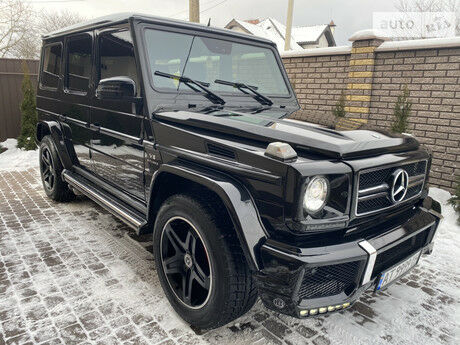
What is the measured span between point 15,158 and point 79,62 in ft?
16.9

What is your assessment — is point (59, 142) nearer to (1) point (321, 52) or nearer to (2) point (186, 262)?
(2) point (186, 262)

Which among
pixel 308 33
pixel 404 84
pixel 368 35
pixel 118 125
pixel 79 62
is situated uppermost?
pixel 308 33

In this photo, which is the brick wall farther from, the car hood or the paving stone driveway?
the car hood

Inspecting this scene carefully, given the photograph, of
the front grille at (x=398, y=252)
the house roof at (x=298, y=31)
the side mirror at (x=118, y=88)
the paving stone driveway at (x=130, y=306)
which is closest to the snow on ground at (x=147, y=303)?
the paving stone driveway at (x=130, y=306)

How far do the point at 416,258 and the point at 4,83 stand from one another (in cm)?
969

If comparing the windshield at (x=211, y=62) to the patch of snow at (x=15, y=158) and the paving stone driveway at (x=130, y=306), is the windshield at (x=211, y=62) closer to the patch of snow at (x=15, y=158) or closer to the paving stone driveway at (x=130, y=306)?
the paving stone driveway at (x=130, y=306)

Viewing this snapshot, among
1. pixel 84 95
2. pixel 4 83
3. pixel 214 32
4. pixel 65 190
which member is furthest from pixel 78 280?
pixel 4 83

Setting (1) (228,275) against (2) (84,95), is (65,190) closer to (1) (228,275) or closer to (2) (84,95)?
(2) (84,95)

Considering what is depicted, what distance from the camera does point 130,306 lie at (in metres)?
2.55

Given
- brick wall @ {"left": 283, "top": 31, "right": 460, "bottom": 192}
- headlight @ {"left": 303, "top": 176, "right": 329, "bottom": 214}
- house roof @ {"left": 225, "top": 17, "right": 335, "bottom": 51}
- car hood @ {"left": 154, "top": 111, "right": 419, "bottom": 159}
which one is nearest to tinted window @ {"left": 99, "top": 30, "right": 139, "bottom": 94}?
car hood @ {"left": 154, "top": 111, "right": 419, "bottom": 159}

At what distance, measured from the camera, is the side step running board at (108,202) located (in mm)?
2727

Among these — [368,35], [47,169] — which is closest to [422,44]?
[368,35]

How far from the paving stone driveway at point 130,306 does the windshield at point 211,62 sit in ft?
5.45

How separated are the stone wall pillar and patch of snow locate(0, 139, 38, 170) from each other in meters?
6.33
